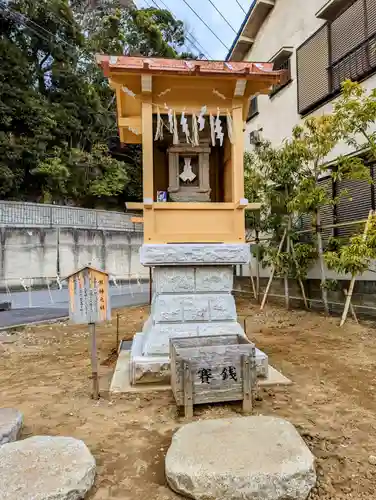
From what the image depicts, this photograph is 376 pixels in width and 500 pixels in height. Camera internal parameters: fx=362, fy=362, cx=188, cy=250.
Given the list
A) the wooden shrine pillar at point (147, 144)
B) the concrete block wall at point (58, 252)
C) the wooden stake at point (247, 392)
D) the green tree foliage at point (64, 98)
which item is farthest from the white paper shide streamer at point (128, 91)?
the green tree foliage at point (64, 98)

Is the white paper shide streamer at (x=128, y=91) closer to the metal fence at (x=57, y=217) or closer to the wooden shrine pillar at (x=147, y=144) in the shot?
the wooden shrine pillar at (x=147, y=144)

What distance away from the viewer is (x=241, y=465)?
2.63 metres

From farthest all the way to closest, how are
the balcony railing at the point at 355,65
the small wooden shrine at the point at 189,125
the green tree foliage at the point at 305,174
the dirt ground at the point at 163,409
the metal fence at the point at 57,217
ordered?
the metal fence at the point at 57,217 < the balcony railing at the point at 355,65 < the green tree foliage at the point at 305,174 < the small wooden shrine at the point at 189,125 < the dirt ground at the point at 163,409

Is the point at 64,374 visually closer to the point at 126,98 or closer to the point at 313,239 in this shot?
the point at 126,98

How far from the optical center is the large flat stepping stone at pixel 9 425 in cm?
316

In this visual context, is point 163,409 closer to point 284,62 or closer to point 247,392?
point 247,392

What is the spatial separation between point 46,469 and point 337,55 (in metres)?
11.6

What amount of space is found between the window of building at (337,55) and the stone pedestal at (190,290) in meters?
7.01

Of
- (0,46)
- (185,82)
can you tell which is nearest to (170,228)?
(185,82)

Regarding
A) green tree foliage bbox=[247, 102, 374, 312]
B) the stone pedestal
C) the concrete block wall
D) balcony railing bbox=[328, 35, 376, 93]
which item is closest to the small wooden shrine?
the stone pedestal

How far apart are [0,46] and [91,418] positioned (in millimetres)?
22215

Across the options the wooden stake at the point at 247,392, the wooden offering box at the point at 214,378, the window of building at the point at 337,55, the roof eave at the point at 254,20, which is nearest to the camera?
the wooden offering box at the point at 214,378

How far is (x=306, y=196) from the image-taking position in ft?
29.9

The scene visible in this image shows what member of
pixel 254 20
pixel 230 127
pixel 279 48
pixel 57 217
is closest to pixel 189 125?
pixel 230 127
